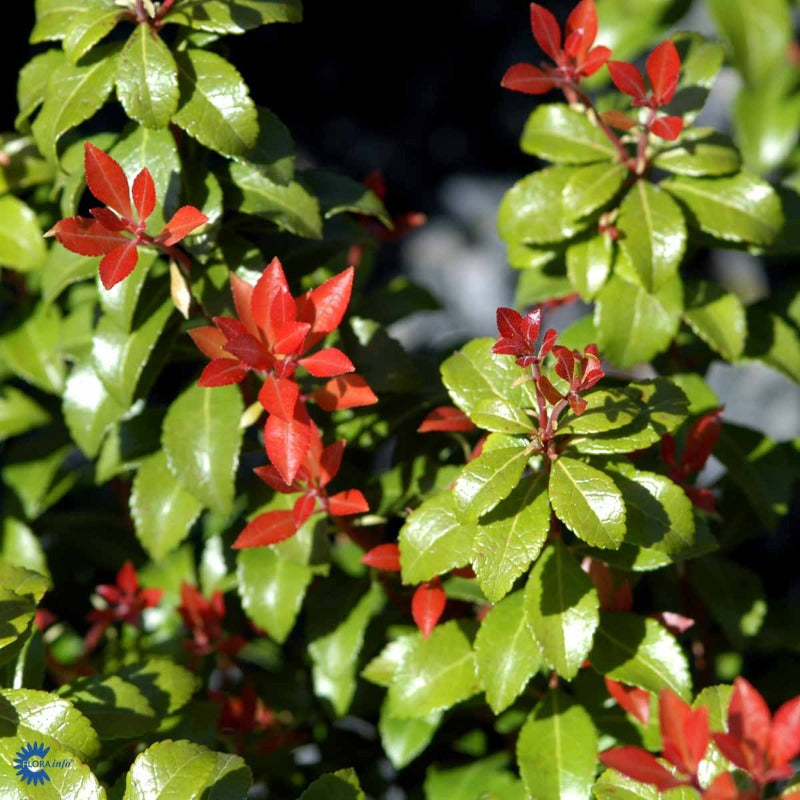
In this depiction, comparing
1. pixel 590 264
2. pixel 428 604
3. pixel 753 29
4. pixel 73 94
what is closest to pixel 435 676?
pixel 428 604

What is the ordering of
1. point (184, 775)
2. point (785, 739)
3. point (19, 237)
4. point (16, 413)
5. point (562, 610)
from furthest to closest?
1. point (16, 413)
2. point (19, 237)
3. point (562, 610)
4. point (184, 775)
5. point (785, 739)

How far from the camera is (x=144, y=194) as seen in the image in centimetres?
103

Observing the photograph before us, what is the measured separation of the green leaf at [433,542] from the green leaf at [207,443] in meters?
0.25

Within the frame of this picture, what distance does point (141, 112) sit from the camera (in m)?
1.10

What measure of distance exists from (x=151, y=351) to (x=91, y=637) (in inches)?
19.4

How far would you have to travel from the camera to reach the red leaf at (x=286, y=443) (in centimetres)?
100

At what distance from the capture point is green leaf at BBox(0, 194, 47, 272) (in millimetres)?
1384

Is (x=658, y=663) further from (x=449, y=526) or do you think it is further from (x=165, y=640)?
(x=165, y=640)

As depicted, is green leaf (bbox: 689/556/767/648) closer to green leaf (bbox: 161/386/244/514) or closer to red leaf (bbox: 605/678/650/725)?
red leaf (bbox: 605/678/650/725)

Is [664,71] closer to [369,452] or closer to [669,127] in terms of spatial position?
[669,127]

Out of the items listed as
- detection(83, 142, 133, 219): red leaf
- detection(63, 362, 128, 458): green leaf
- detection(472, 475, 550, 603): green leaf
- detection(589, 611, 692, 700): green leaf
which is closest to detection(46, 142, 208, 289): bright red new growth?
detection(83, 142, 133, 219): red leaf

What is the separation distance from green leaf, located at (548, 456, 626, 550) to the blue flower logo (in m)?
0.55

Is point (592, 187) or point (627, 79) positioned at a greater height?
point (627, 79)

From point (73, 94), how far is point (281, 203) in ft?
0.84
